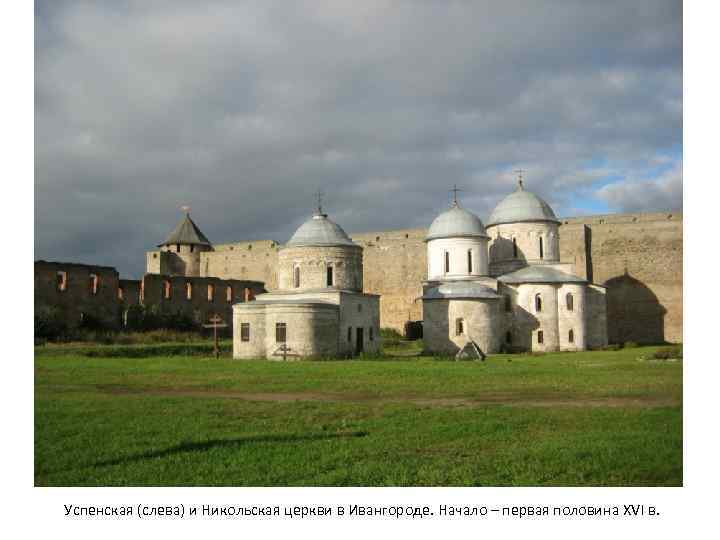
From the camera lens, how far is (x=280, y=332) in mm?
23891

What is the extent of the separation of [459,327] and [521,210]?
7620mm

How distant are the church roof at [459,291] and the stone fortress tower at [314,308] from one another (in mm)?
2443

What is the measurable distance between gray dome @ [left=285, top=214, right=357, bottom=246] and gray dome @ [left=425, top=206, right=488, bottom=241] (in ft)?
18.6

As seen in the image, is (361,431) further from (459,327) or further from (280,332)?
(459,327)

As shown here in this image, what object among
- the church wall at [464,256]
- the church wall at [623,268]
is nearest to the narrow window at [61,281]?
the church wall at [464,256]

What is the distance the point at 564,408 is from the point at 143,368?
39.8 feet

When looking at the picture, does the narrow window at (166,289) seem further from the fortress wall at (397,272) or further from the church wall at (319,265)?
the church wall at (319,265)

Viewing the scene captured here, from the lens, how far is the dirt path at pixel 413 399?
10935 millimetres

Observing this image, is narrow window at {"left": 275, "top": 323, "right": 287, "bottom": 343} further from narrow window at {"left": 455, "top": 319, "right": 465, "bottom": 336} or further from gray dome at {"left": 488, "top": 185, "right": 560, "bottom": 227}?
gray dome at {"left": 488, "top": 185, "right": 560, "bottom": 227}

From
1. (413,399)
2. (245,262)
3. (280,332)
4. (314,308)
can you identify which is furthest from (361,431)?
(245,262)

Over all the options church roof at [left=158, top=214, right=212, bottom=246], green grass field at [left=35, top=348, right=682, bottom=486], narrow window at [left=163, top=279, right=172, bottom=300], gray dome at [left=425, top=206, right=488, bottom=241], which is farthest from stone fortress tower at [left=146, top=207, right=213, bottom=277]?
green grass field at [left=35, top=348, right=682, bottom=486]

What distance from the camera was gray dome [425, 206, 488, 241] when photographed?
30.2m
